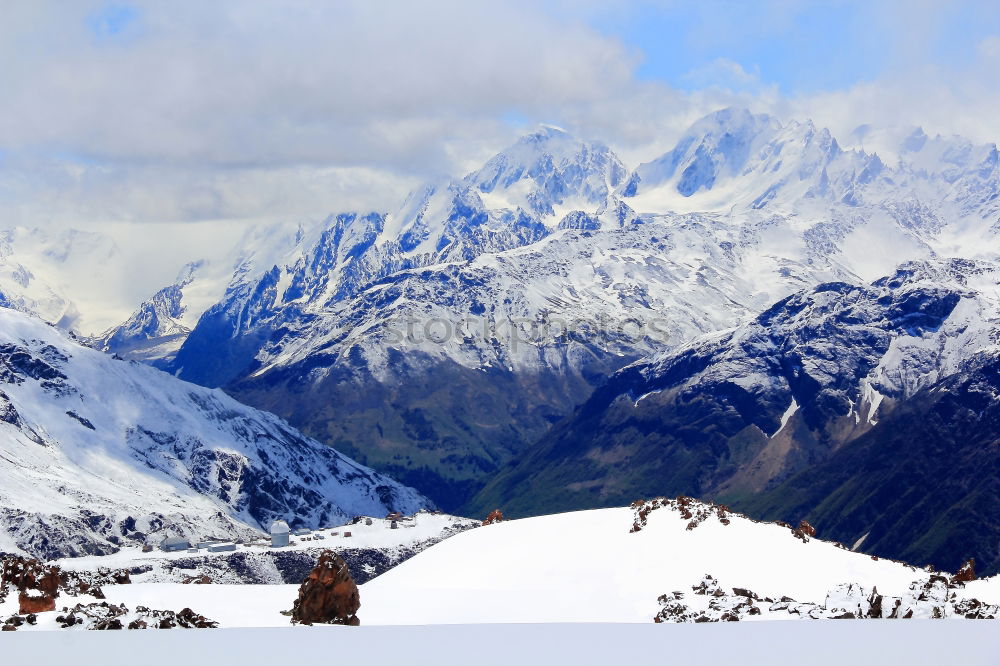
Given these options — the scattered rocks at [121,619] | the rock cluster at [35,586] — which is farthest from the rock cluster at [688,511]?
the scattered rocks at [121,619]

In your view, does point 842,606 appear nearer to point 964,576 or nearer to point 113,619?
point 964,576

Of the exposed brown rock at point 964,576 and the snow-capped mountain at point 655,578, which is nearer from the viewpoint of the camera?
the snow-capped mountain at point 655,578

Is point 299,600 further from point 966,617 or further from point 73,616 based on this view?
point 966,617

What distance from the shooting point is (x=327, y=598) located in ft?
127

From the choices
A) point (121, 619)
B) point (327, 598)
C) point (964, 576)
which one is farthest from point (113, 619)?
point (964, 576)

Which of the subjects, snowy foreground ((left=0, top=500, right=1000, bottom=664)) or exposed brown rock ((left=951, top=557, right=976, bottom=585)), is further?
exposed brown rock ((left=951, top=557, right=976, bottom=585))

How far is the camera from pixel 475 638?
2894 centimetres

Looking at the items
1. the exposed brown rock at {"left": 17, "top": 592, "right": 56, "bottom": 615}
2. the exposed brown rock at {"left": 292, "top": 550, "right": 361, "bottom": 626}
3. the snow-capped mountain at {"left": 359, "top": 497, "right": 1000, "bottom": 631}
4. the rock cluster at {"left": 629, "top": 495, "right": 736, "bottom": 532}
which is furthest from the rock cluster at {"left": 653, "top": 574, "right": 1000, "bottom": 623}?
the exposed brown rock at {"left": 17, "top": 592, "right": 56, "bottom": 615}

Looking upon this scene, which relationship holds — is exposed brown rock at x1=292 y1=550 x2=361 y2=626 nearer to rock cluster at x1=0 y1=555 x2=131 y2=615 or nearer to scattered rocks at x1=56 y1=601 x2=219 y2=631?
scattered rocks at x1=56 y1=601 x2=219 y2=631

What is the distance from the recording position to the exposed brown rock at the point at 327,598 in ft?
127

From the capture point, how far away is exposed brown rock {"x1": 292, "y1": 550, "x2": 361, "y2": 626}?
3862cm

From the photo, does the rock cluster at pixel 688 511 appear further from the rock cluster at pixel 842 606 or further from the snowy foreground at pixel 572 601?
the rock cluster at pixel 842 606

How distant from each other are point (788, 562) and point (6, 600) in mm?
29831

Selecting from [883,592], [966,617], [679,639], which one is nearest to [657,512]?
[883,592]
